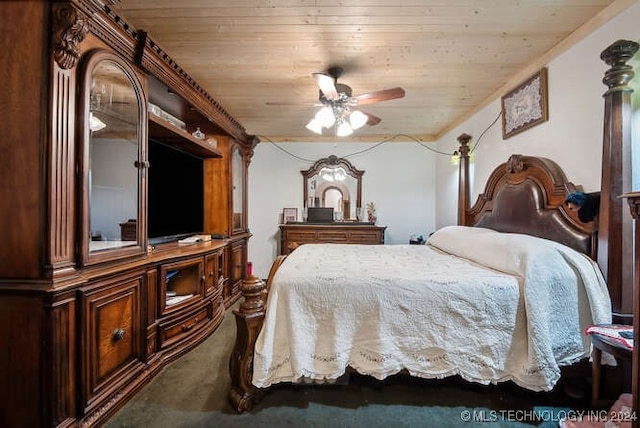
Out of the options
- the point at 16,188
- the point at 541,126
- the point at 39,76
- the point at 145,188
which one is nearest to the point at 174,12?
the point at 39,76

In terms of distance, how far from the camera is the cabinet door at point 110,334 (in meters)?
1.38

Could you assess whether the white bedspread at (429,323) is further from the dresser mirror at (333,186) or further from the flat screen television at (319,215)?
the dresser mirror at (333,186)

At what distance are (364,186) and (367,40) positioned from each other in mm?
2818

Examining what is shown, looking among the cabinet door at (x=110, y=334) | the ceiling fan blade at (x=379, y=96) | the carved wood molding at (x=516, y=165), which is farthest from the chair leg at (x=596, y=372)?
the cabinet door at (x=110, y=334)

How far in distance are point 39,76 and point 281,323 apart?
1.62 m

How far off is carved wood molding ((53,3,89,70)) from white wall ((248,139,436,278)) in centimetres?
357

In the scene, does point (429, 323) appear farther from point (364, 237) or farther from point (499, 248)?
point (364, 237)

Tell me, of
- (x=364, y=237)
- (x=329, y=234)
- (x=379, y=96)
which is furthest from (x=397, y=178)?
(x=379, y=96)

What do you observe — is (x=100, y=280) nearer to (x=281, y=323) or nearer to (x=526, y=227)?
(x=281, y=323)

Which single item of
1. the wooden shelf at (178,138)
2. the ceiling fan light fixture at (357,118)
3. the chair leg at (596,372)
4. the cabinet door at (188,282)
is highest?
the ceiling fan light fixture at (357,118)

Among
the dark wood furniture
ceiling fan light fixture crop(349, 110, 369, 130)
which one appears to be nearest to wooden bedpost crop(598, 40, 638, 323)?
the dark wood furniture

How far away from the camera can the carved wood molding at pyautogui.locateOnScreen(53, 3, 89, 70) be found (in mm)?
1236

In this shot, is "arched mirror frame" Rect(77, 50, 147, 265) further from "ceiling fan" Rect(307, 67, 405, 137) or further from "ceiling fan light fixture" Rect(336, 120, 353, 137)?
"ceiling fan light fixture" Rect(336, 120, 353, 137)

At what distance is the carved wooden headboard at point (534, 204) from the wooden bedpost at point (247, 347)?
1.99m
